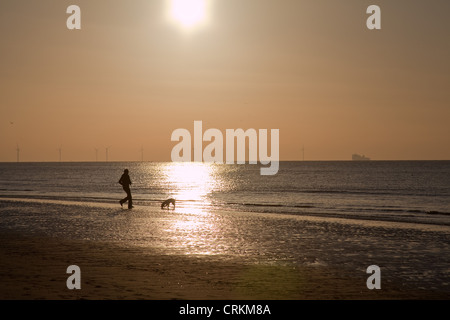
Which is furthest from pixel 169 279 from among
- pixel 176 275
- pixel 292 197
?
pixel 292 197

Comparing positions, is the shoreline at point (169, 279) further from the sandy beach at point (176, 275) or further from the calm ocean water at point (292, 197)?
the calm ocean water at point (292, 197)

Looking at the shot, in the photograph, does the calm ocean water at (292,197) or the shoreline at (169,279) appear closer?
the shoreline at (169,279)

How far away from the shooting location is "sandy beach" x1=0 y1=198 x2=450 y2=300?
1063 centimetres

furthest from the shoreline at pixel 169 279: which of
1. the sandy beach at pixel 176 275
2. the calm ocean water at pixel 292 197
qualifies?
the calm ocean water at pixel 292 197

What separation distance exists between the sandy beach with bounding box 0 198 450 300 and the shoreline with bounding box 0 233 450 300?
0.06 ft

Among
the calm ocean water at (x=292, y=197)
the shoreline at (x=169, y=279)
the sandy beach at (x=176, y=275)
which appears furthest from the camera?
the calm ocean water at (x=292, y=197)

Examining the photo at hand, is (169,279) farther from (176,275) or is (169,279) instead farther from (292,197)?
(292,197)

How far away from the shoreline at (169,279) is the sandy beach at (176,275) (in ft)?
0.06

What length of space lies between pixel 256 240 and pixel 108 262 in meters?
7.08

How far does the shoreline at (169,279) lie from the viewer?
10.5 meters
